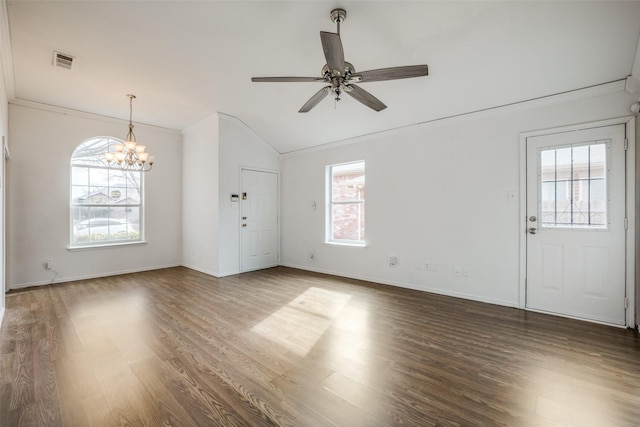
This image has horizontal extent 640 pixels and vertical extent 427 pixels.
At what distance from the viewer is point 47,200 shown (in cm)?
477

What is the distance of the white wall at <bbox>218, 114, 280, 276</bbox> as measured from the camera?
5324 mm

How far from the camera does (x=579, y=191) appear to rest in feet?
10.9

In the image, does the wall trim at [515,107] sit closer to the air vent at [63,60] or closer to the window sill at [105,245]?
the air vent at [63,60]

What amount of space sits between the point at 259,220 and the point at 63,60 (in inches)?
149

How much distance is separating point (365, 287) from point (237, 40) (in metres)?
3.86

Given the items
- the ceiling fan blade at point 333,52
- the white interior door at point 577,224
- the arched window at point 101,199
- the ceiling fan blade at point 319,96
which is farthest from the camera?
the arched window at point 101,199

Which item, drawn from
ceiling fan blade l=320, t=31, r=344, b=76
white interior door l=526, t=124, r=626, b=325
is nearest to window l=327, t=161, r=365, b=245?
white interior door l=526, t=124, r=626, b=325

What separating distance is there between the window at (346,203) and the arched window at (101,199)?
12.9 feet

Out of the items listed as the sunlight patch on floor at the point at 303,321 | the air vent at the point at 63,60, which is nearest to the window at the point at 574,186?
the sunlight patch on floor at the point at 303,321

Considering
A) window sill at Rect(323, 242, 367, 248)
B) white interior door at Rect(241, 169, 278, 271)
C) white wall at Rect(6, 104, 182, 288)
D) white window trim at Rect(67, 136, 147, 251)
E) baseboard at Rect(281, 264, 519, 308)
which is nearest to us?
baseboard at Rect(281, 264, 519, 308)

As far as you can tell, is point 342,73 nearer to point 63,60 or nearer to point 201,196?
point 63,60

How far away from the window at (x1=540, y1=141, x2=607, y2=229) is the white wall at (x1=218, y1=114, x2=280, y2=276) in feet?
15.9

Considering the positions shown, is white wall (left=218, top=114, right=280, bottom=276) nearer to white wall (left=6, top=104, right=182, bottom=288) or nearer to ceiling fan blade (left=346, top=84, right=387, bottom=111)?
white wall (left=6, top=104, right=182, bottom=288)

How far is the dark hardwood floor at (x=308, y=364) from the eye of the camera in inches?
70.3
